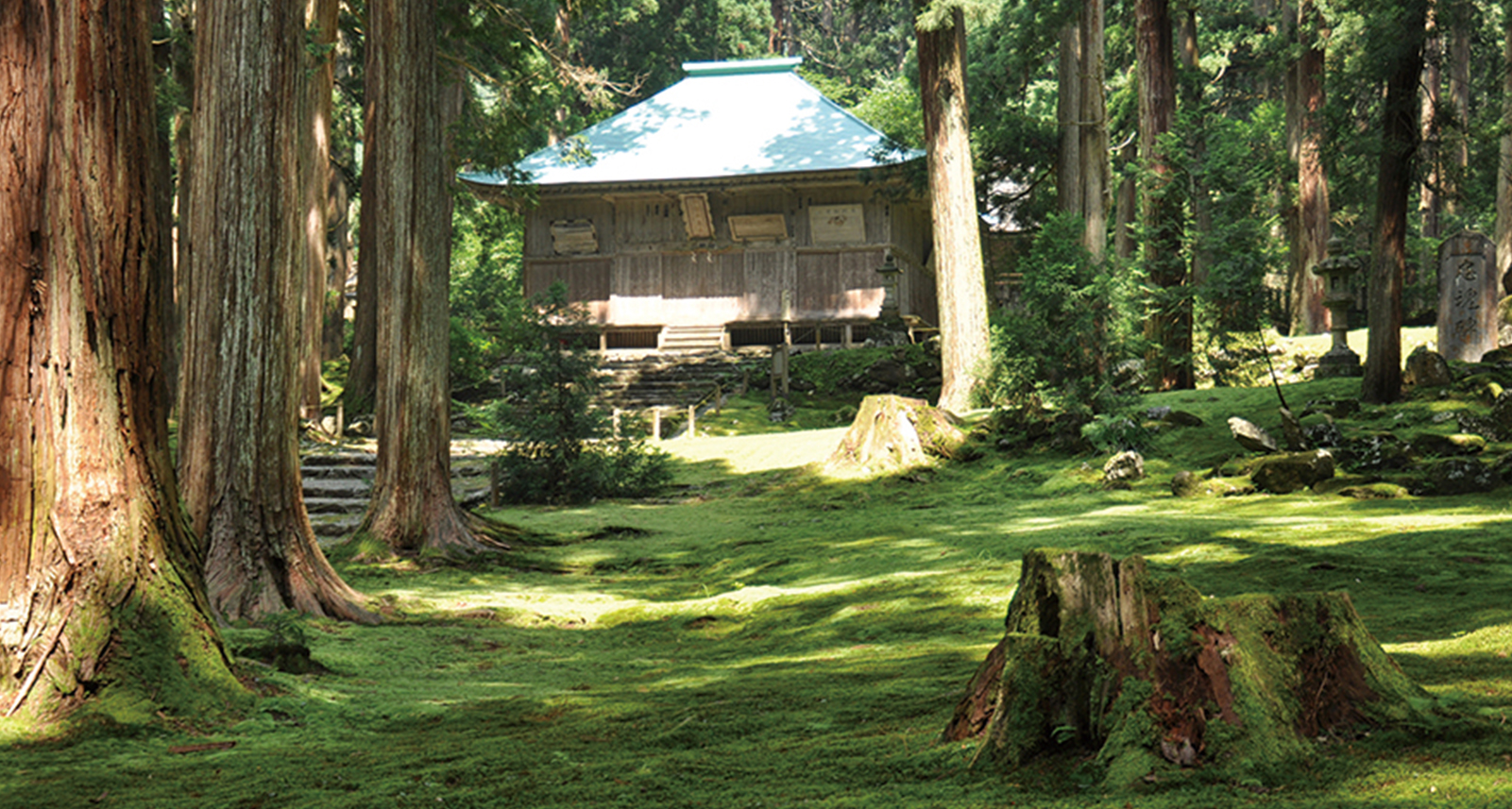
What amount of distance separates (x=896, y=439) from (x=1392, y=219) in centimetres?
646

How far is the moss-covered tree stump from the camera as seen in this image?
3.04 m

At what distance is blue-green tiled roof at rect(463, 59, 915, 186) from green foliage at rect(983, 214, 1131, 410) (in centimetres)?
1236

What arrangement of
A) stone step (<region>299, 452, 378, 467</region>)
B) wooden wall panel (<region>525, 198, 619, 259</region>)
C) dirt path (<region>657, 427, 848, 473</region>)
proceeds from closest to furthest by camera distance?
dirt path (<region>657, 427, 848, 473</region>)
stone step (<region>299, 452, 378, 467</region>)
wooden wall panel (<region>525, 198, 619, 259</region>)

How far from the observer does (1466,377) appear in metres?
14.0

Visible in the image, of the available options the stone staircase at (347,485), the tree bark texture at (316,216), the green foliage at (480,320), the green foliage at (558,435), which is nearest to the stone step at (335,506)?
the stone staircase at (347,485)

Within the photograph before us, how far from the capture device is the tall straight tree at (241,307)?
698cm

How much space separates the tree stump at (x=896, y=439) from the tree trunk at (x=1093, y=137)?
8755 mm

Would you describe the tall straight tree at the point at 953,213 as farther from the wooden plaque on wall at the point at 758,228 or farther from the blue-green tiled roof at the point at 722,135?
the wooden plaque on wall at the point at 758,228

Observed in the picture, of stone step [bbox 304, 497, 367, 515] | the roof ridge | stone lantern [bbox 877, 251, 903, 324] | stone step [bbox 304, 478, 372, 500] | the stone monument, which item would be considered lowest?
stone step [bbox 304, 497, 367, 515]

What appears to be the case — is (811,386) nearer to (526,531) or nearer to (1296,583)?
(526,531)

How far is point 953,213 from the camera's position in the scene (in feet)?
61.1

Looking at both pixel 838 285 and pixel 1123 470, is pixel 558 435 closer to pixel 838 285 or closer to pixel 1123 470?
pixel 1123 470

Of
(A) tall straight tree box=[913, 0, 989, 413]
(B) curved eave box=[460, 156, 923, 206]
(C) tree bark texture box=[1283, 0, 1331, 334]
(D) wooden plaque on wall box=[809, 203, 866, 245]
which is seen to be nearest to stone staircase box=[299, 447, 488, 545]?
(A) tall straight tree box=[913, 0, 989, 413]

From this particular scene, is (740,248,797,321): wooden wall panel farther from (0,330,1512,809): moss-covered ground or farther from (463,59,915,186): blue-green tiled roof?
(0,330,1512,809): moss-covered ground
